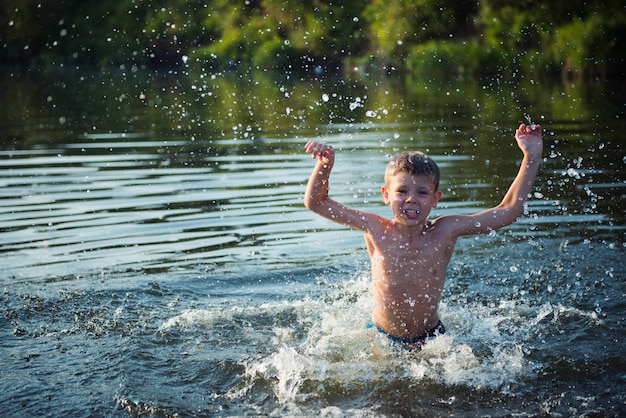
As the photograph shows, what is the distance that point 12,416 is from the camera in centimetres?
497

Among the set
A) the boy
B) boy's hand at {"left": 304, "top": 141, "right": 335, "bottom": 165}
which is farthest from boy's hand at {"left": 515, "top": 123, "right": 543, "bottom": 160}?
boy's hand at {"left": 304, "top": 141, "right": 335, "bottom": 165}

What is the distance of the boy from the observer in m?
5.58

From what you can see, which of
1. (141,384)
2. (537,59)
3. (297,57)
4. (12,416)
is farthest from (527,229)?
(297,57)

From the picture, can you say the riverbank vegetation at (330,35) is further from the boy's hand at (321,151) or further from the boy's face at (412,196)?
the boy's hand at (321,151)

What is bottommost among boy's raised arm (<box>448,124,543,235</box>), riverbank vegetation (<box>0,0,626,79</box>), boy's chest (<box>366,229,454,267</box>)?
boy's chest (<box>366,229,454,267</box>)

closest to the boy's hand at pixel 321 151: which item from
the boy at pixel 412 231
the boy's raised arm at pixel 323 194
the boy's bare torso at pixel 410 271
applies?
the boy's raised arm at pixel 323 194

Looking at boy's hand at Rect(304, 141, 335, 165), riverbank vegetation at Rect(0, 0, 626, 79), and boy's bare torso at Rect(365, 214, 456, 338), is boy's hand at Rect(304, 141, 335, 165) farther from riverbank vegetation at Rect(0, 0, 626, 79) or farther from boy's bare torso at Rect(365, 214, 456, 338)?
riverbank vegetation at Rect(0, 0, 626, 79)

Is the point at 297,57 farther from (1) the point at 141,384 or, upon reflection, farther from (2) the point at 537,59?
(1) the point at 141,384

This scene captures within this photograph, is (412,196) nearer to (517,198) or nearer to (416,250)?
(416,250)

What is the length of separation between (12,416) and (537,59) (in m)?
32.7

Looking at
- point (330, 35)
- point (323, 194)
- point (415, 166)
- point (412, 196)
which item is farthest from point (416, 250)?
point (330, 35)

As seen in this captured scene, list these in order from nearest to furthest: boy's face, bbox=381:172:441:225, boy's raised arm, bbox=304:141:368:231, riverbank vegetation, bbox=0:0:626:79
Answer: boy's raised arm, bbox=304:141:368:231
boy's face, bbox=381:172:441:225
riverbank vegetation, bbox=0:0:626:79

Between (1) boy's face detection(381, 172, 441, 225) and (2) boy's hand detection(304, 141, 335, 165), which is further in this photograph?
(1) boy's face detection(381, 172, 441, 225)

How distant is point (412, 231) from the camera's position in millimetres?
5793
